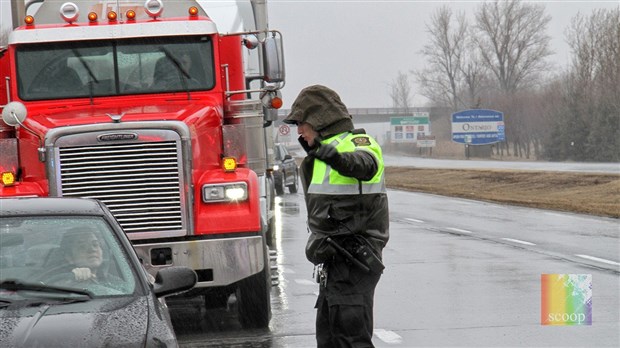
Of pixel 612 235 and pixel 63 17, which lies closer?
pixel 63 17

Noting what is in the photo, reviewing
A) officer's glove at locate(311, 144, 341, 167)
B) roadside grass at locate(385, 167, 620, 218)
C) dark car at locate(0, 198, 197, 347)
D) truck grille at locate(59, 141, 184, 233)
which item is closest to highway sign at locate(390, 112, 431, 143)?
roadside grass at locate(385, 167, 620, 218)

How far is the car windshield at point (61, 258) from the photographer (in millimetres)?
6629

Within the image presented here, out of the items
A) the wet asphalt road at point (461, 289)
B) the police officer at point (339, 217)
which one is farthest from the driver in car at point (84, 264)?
the wet asphalt road at point (461, 289)

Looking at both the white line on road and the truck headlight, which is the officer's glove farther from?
the white line on road

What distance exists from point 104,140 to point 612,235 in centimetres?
1240

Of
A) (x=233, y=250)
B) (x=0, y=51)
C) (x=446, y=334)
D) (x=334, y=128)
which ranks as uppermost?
(x=0, y=51)

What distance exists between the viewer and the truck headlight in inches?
440

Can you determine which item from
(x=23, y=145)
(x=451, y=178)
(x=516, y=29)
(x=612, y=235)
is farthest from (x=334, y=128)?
(x=516, y=29)

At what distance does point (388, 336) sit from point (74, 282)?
452 centimetres

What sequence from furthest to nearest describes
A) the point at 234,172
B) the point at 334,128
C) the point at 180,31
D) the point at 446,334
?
the point at 180,31
the point at 234,172
the point at 446,334
the point at 334,128

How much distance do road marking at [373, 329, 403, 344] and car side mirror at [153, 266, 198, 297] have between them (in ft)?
12.3

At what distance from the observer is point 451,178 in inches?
2117

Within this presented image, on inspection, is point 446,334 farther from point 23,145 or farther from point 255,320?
point 23,145

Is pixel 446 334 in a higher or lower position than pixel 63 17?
lower
